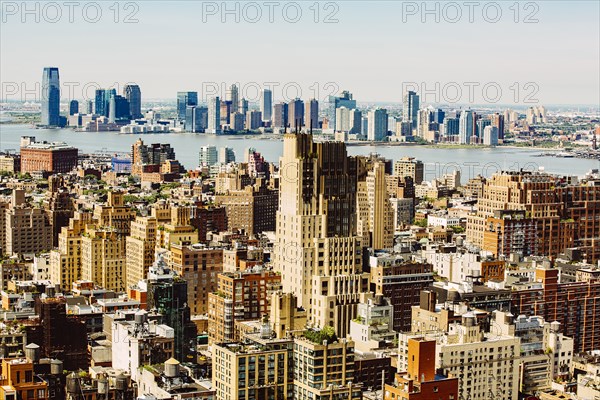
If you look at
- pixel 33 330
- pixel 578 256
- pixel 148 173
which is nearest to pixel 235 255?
pixel 33 330

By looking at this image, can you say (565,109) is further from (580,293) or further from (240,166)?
(580,293)

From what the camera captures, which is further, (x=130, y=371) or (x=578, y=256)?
(x=578, y=256)

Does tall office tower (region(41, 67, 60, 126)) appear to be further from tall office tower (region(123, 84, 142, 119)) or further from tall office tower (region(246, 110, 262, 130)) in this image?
tall office tower (region(246, 110, 262, 130))

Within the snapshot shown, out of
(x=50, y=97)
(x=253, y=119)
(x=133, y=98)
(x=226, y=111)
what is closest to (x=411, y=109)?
(x=253, y=119)

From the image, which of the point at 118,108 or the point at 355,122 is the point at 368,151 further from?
the point at 118,108

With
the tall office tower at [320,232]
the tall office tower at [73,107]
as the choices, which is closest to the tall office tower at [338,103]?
the tall office tower at [73,107]

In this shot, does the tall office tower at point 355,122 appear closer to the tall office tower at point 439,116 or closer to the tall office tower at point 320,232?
the tall office tower at point 439,116

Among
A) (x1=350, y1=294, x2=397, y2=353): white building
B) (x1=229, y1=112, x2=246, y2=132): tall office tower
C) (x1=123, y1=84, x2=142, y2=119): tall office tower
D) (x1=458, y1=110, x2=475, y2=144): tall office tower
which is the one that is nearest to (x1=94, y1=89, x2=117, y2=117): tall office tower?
(x1=123, y1=84, x2=142, y2=119): tall office tower
